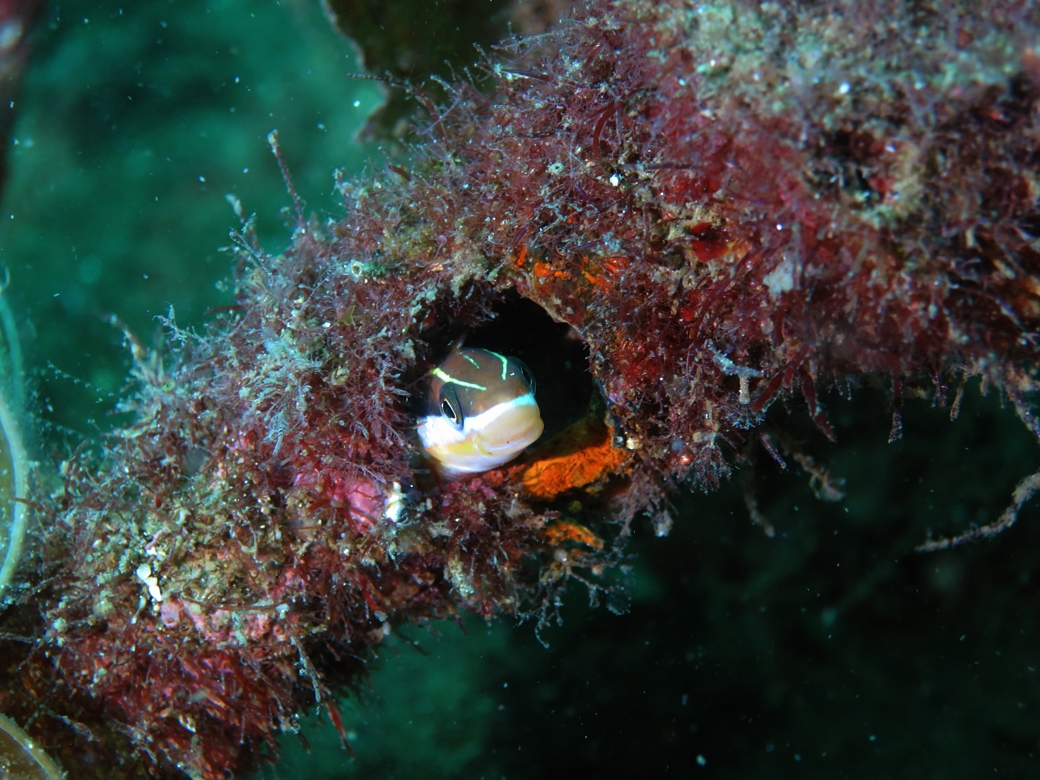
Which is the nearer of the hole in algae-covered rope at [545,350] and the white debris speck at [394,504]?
the white debris speck at [394,504]

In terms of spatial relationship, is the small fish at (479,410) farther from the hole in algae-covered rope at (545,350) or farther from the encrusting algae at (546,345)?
the hole in algae-covered rope at (545,350)

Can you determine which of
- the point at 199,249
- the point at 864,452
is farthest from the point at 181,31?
the point at 864,452

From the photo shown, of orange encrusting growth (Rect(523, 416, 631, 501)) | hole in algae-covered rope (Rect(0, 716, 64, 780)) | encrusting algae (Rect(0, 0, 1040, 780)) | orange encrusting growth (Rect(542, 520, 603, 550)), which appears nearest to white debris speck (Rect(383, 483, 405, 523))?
encrusting algae (Rect(0, 0, 1040, 780))

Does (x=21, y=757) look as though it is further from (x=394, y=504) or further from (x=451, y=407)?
(x=451, y=407)

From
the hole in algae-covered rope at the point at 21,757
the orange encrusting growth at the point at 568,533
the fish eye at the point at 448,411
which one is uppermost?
the fish eye at the point at 448,411

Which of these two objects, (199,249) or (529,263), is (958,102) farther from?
(199,249)

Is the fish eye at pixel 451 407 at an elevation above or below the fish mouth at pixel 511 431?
above

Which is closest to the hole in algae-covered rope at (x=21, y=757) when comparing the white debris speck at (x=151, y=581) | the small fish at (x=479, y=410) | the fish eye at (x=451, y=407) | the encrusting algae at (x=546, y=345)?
the encrusting algae at (x=546, y=345)

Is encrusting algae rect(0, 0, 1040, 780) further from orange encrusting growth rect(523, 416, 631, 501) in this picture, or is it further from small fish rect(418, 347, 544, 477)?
small fish rect(418, 347, 544, 477)
